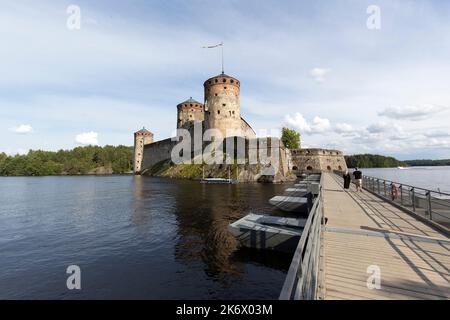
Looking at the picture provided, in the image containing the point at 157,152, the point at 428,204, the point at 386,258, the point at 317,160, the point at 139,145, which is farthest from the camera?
the point at 139,145

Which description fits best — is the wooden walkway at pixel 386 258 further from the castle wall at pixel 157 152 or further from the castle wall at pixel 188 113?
the castle wall at pixel 157 152

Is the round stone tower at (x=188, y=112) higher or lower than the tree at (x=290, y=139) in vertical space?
higher

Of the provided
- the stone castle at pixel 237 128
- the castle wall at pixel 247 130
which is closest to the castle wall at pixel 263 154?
the stone castle at pixel 237 128

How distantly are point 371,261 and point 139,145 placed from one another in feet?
336

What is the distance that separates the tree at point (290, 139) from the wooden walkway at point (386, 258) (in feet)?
230

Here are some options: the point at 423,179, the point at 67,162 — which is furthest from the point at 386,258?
the point at 67,162

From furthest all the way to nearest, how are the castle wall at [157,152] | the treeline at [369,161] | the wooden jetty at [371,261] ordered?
the treeline at [369,161], the castle wall at [157,152], the wooden jetty at [371,261]

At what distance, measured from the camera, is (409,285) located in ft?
16.1

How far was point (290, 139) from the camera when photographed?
80250 mm

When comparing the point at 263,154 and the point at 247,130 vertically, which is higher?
the point at 247,130

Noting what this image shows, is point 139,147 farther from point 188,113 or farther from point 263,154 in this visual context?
point 263,154

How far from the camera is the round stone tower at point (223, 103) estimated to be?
2430 inches

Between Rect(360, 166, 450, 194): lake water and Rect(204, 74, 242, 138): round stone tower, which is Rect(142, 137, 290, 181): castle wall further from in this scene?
Rect(360, 166, 450, 194): lake water

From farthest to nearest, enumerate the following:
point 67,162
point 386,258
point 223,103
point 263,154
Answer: point 67,162
point 223,103
point 263,154
point 386,258
